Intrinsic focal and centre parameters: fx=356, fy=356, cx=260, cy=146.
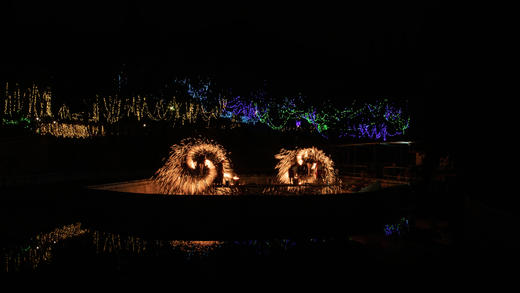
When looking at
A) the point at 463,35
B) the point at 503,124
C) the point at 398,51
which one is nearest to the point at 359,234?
the point at 503,124

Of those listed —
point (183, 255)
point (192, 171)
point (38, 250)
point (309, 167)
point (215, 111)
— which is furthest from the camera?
point (215, 111)

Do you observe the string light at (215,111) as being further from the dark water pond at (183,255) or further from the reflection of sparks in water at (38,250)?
the dark water pond at (183,255)

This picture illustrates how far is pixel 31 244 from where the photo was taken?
7.96m

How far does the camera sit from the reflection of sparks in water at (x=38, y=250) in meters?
6.61

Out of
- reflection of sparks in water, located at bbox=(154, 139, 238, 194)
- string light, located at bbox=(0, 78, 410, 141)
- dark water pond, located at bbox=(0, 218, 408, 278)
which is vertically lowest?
dark water pond, located at bbox=(0, 218, 408, 278)

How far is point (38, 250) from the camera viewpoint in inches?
297

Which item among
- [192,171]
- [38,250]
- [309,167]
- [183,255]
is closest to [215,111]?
[309,167]

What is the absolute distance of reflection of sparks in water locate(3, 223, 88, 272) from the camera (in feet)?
21.7

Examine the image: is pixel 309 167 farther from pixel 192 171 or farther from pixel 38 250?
pixel 38 250

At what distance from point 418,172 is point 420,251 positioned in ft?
21.5

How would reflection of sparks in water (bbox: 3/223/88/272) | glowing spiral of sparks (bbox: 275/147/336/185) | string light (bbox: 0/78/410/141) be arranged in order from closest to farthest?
reflection of sparks in water (bbox: 3/223/88/272) < glowing spiral of sparks (bbox: 275/147/336/185) < string light (bbox: 0/78/410/141)

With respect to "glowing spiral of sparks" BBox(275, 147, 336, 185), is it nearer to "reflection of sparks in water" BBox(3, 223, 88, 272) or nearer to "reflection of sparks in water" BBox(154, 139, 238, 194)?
"reflection of sparks in water" BBox(154, 139, 238, 194)

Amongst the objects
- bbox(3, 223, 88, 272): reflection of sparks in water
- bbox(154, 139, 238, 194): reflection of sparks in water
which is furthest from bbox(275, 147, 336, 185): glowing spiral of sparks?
bbox(3, 223, 88, 272): reflection of sparks in water

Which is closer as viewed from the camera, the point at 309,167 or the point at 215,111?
the point at 309,167
